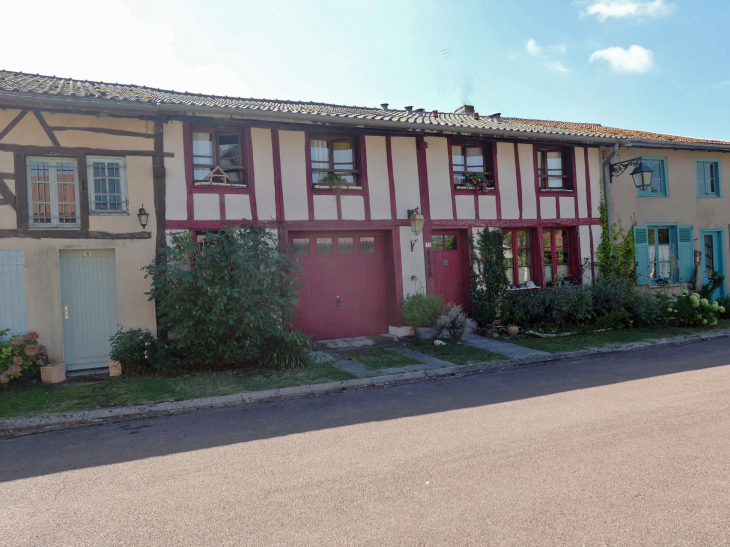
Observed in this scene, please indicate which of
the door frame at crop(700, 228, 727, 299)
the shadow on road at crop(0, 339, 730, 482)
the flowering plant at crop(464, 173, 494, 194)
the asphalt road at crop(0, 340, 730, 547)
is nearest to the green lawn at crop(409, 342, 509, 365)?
the shadow on road at crop(0, 339, 730, 482)

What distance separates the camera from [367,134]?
1062 centimetres

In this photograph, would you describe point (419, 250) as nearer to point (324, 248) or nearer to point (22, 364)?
point (324, 248)

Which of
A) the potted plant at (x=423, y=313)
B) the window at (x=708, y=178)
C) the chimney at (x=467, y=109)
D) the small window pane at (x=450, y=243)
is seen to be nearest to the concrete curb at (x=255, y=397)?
the potted plant at (x=423, y=313)

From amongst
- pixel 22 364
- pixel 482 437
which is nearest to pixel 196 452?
pixel 482 437

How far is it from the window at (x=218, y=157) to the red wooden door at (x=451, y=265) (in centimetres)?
468

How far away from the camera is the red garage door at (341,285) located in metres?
10.4

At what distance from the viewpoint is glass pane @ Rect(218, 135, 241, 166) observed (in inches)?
382

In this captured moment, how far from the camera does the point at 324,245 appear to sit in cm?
1063

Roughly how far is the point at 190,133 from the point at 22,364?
4913 mm

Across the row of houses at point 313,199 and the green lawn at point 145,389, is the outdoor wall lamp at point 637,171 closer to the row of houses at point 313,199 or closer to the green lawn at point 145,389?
the row of houses at point 313,199

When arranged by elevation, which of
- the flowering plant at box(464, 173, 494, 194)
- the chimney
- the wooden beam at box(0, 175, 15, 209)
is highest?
the chimney

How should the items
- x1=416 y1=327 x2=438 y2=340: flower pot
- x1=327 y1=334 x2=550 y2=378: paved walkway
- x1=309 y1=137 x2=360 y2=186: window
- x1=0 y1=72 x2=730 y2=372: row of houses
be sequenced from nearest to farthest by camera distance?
x1=327 y1=334 x2=550 y2=378: paved walkway
x1=0 y1=72 x2=730 y2=372: row of houses
x1=416 y1=327 x2=438 y2=340: flower pot
x1=309 y1=137 x2=360 y2=186: window

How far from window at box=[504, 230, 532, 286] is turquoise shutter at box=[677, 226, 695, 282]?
498 centimetres

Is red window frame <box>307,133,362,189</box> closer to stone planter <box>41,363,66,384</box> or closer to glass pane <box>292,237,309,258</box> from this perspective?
glass pane <box>292,237,309,258</box>
